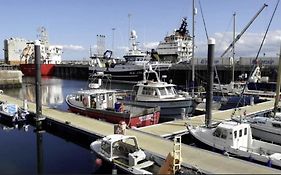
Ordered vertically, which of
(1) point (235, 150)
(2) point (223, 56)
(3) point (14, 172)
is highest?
(2) point (223, 56)

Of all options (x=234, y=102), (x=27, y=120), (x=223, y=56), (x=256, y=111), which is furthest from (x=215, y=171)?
(x=223, y=56)

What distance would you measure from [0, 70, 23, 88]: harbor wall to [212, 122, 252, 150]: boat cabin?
58253 mm

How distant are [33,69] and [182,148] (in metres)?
92.9

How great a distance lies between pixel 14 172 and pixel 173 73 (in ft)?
194

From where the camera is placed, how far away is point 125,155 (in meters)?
14.7

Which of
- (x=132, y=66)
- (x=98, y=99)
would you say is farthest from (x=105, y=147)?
(x=132, y=66)

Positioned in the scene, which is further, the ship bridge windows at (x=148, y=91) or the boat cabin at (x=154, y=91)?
the ship bridge windows at (x=148, y=91)

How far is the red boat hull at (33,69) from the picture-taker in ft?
333

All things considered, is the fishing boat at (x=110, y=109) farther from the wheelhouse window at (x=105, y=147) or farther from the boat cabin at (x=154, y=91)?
the wheelhouse window at (x=105, y=147)

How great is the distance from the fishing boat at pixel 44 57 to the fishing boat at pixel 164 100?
81.5m

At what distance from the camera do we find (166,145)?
15977 millimetres

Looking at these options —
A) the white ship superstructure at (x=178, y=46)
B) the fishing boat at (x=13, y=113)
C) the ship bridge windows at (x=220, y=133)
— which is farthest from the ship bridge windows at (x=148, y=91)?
the white ship superstructure at (x=178, y=46)

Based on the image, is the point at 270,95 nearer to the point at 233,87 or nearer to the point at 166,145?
the point at 233,87

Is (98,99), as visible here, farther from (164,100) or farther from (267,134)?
(267,134)
